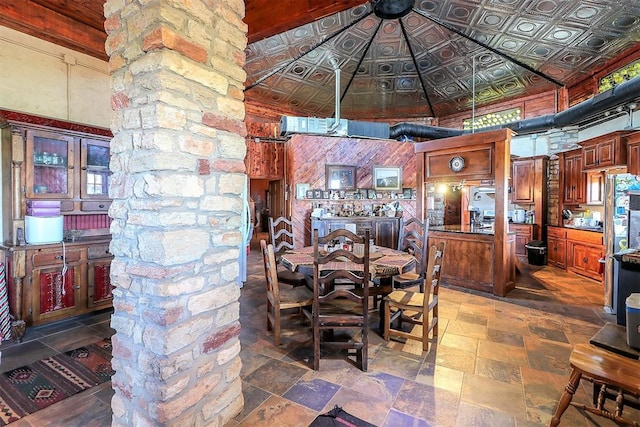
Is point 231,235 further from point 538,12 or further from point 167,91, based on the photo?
point 538,12

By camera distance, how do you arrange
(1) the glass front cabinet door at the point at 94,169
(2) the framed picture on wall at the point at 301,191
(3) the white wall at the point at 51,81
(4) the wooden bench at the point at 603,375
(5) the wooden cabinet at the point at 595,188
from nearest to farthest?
(4) the wooden bench at the point at 603,375, (3) the white wall at the point at 51,81, (1) the glass front cabinet door at the point at 94,169, (5) the wooden cabinet at the point at 595,188, (2) the framed picture on wall at the point at 301,191

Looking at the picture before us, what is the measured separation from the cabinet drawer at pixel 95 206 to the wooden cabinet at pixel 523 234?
25.3 ft

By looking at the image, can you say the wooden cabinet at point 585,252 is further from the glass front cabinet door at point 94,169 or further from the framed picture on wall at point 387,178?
the glass front cabinet door at point 94,169

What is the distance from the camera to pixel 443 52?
5516mm

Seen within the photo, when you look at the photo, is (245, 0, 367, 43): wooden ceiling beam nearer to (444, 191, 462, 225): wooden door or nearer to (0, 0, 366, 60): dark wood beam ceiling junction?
(0, 0, 366, 60): dark wood beam ceiling junction

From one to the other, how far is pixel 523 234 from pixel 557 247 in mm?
794

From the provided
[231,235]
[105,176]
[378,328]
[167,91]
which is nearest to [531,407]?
[378,328]

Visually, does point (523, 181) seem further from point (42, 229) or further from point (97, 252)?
point (42, 229)

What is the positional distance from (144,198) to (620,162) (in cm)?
664

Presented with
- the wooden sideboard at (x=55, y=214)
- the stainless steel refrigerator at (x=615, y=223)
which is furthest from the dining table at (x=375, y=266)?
the stainless steel refrigerator at (x=615, y=223)

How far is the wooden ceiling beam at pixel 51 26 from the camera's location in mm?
3104

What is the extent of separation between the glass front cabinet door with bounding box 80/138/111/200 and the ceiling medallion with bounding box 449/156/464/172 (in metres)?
5.01

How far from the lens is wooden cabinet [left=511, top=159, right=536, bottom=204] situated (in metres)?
6.65

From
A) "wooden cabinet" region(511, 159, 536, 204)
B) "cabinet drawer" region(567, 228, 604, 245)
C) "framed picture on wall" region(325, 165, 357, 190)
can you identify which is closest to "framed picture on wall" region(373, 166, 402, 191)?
"framed picture on wall" region(325, 165, 357, 190)
